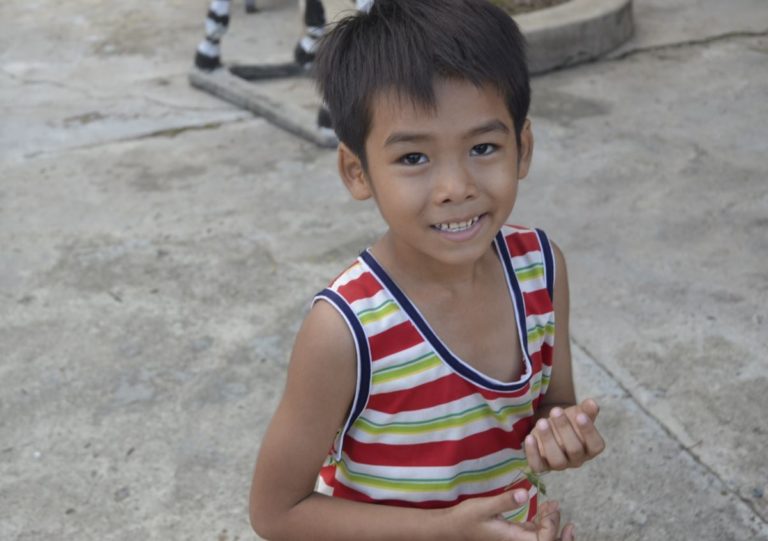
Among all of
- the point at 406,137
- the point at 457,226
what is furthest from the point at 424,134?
the point at 457,226

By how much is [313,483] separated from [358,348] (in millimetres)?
208

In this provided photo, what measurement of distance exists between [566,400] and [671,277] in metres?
1.52

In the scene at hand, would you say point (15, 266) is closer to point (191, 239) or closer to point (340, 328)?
point (191, 239)

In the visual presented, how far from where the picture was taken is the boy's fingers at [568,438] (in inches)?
53.5

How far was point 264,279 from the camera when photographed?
10.6ft

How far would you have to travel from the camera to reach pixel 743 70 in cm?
467

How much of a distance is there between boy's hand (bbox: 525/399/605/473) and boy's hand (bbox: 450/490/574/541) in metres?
0.05

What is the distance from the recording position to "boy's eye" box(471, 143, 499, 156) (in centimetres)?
145

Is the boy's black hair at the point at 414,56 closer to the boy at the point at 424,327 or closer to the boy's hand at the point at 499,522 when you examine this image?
the boy at the point at 424,327

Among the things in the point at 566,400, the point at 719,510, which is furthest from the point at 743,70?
the point at 566,400

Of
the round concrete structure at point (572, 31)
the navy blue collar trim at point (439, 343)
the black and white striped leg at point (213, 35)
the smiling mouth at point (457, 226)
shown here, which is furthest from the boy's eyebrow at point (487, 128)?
the black and white striped leg at point (213, 35)

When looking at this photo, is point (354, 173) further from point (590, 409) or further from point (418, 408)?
point (590, 409)

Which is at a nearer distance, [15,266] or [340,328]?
[340,328]

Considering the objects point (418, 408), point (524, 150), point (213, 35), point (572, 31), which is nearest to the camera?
point (418, 408)
